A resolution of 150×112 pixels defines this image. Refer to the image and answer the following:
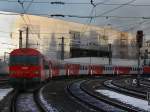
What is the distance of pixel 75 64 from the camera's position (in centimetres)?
7281

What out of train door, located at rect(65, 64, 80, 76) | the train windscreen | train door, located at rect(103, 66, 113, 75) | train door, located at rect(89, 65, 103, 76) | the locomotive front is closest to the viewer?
the locomotive front

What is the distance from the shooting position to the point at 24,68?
3209 cm

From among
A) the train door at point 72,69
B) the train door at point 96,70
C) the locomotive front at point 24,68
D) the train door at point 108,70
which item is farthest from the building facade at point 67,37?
the locomotive front at point 24,68

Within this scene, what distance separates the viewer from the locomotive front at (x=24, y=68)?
104ft

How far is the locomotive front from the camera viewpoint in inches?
1253

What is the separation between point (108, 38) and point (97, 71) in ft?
96.5

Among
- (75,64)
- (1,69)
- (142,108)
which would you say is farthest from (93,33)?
(142,108)

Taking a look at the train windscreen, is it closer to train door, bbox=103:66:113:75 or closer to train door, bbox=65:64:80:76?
train door, bbox=65:64:80:76

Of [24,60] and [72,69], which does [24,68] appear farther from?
[72,69]

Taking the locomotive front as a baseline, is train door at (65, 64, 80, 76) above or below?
below

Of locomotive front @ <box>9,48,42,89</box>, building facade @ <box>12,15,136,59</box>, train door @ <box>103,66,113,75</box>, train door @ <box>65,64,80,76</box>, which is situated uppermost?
building facade @ <box>12,15,136,59</box>

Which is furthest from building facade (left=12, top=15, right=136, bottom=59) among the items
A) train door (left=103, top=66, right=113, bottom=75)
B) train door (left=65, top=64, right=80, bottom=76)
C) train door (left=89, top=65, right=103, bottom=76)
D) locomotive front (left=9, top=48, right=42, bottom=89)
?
locomotive front (left=9, top=48, right=42, bottom=89)

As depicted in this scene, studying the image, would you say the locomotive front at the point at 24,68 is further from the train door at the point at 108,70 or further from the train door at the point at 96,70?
the train door at the point at 108,70

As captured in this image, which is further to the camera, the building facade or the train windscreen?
the building facade
